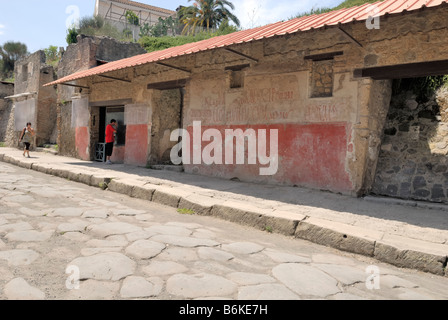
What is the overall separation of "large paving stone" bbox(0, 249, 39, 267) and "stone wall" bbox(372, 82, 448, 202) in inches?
236

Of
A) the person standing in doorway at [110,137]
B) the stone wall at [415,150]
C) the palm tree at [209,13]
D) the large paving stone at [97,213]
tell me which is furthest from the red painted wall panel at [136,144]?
the palm tree at [209,13]

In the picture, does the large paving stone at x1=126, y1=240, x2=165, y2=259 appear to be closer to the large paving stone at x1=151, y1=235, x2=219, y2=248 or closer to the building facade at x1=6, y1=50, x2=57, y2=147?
the large paving stone at x1=151, y1=235, x2=219, y2=248

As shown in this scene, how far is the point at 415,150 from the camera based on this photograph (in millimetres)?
6641

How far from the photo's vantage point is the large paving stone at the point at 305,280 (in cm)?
247

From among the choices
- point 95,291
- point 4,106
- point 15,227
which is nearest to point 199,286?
point 95,291

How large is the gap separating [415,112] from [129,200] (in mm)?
6172

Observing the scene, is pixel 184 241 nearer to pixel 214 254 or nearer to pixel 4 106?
pixel 214 254

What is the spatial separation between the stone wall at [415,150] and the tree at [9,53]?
38968 mm

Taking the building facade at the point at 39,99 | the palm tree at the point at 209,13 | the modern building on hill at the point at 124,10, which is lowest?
the building facade at the point at 39,99

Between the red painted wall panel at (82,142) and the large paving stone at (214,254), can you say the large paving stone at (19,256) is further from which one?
the red painted wall panel at (82,142)

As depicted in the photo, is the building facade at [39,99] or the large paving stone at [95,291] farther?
the building facade at [39,99]

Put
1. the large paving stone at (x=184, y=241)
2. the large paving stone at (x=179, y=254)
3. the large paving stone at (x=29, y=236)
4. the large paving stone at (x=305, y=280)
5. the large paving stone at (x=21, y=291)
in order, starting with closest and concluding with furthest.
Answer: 1. the large paving stone at (x=21, y=291)
2. the large paving stone at (x=305, y=280)
3. the large paving stone at (x=179, y=254)
4. the large paving stone at (x=29, y=236)
5. the large paving stone at (x=184, y=241)

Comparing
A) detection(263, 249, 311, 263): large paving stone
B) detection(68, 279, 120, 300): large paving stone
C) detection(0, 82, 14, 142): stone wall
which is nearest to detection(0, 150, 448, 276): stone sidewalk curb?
detection(263, 249, 311, 263): large paving stone

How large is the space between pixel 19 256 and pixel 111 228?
1141 mm
